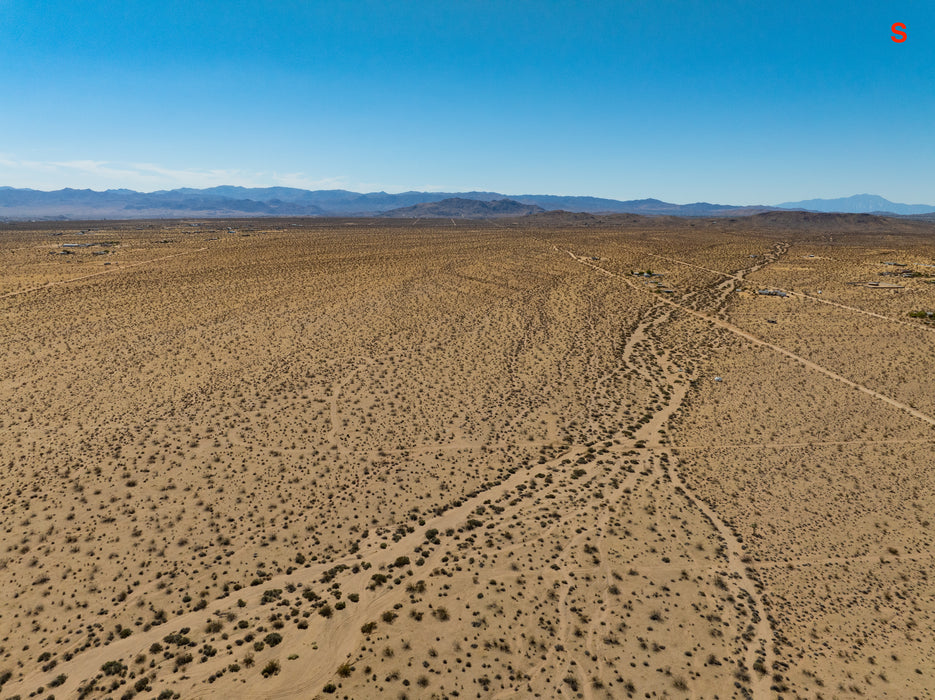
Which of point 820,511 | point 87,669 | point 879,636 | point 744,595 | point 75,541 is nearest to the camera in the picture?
point 87,669

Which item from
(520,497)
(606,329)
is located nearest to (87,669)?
(520,497)

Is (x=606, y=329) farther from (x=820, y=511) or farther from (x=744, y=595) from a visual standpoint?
(x=744, y=595)

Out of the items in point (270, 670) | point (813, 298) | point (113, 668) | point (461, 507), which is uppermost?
point (813, 298)

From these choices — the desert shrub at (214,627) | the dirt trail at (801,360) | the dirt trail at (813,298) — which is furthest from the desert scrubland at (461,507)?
the dirt trail at (813,298)

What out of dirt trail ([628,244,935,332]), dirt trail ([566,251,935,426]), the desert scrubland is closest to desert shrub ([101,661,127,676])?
the desert scrubland

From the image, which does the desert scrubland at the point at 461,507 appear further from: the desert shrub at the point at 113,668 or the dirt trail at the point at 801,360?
the dirt trail at the point at 801,360

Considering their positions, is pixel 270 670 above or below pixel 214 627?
below

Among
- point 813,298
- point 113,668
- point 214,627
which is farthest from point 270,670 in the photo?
point 813,298

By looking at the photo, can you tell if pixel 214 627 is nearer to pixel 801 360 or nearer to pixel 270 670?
pixel 270 670

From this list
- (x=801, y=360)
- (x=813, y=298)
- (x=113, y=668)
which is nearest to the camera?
(x=113, y=668)
